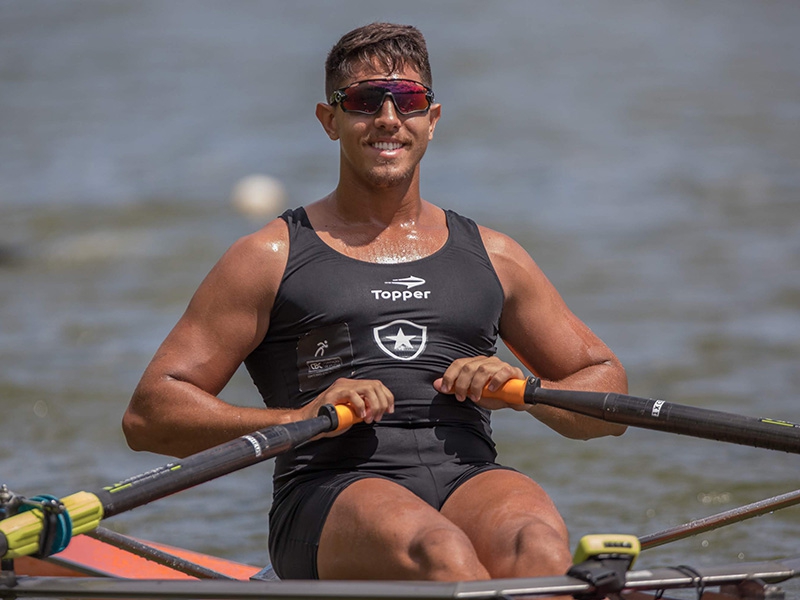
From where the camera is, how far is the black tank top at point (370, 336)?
390 centimetres

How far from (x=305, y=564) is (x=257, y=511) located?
3419mm

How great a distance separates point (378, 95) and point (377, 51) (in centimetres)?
16

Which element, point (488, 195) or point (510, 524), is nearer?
point (510, 524)

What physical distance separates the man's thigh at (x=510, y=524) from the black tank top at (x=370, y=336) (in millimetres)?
267

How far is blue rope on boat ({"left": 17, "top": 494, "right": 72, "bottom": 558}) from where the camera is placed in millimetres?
3123

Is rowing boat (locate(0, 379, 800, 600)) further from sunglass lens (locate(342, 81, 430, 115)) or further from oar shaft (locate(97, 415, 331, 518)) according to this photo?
sunglass lens (locate(342, 81, 430, 115))

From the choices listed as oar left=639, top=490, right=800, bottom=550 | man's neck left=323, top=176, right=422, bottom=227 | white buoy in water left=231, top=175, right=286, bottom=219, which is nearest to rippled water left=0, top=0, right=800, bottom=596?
white buoy in water left=231, top=175, right=286, bottom=219

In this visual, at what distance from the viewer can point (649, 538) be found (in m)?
4.52

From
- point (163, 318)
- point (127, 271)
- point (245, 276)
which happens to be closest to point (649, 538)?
point (245, 276)

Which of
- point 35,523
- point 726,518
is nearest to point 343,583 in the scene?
point 35,523

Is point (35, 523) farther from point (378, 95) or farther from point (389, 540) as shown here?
point (378, 95)

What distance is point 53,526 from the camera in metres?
3.13

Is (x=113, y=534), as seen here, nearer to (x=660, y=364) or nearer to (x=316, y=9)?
(x=660, y=364)

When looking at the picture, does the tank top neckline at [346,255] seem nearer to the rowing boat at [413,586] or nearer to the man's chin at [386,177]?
the man's chin at [386,177]
